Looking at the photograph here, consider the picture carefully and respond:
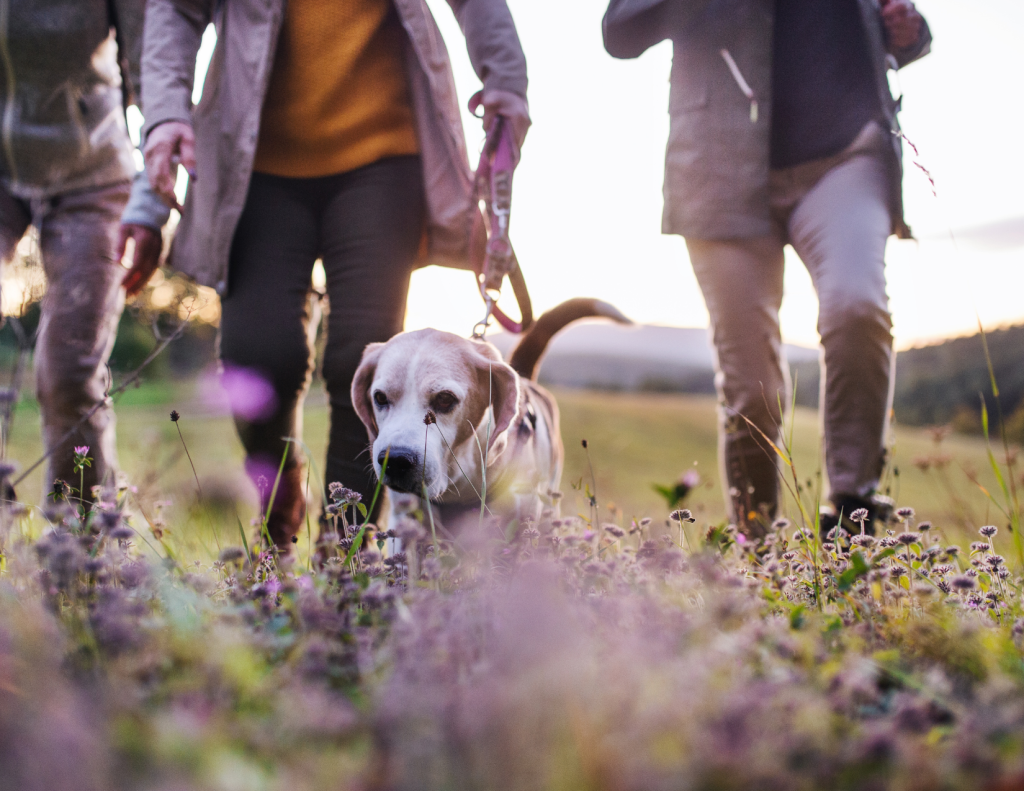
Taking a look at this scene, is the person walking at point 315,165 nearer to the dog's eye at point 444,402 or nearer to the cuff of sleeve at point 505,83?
the cuff of sleeve at point 505,83

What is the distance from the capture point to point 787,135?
273 cm

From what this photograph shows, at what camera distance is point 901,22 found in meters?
2.62

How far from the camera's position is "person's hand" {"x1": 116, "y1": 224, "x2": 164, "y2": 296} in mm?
2537

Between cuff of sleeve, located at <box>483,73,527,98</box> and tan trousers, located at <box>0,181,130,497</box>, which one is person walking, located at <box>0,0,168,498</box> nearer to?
tan trousers, located at <box>0,181,130,497</box>

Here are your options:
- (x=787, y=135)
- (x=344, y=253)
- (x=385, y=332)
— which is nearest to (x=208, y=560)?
(x=385, y=332)

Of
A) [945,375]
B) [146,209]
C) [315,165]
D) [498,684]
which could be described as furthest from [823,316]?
[945,375]

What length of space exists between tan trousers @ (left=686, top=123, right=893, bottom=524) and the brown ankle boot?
1.83 m

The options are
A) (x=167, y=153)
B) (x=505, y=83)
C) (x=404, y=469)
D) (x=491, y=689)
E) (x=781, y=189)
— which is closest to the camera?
(x=491, y=689)

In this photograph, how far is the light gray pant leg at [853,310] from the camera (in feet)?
7.93

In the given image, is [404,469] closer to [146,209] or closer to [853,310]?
[146,209]

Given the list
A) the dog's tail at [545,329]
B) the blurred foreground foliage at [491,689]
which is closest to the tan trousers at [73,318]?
the blurred foreground foliage at [491,689]

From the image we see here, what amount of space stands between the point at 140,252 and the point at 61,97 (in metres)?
0.71

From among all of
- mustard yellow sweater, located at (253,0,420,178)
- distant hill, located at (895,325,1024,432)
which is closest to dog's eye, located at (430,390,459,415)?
mustard yellow sweater, located at (253,0,420,178)

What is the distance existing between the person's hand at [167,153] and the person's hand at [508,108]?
112 cm
